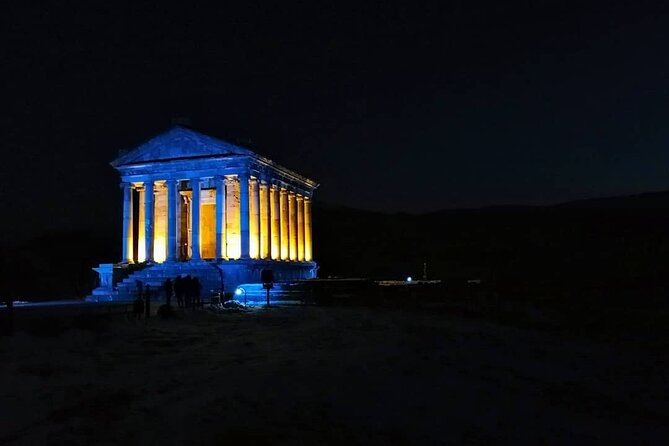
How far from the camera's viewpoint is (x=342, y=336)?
656 inches

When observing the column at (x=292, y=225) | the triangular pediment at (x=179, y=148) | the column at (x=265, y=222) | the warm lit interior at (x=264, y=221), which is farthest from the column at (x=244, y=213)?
the column at (x=292, y=225)

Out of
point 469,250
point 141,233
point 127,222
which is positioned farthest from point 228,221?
point 469,250

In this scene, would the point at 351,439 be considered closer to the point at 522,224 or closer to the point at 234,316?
the point at 234,316

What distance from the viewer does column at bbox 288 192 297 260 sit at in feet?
142

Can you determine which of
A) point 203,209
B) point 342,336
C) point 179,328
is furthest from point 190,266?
point 342,336

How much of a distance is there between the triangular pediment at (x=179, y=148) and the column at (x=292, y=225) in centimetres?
908

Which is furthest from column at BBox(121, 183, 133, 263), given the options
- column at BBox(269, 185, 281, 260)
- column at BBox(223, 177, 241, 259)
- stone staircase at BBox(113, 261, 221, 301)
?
column at BBox(269, 185, 281, 260)

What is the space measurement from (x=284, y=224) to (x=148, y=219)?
9400 millimetres

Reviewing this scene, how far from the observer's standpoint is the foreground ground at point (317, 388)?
8117 millimetres

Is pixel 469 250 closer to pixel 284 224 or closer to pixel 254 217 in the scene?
pixel 284 224

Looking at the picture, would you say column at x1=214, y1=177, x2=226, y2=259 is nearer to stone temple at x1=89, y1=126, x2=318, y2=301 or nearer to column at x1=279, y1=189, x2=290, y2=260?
stone temple at x1=89, y1=126, x2=318, y2=301

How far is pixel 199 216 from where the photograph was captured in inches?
1448

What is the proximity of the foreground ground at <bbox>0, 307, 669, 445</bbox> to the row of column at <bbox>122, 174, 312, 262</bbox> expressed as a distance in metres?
18.5

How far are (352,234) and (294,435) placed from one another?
8417 cm
